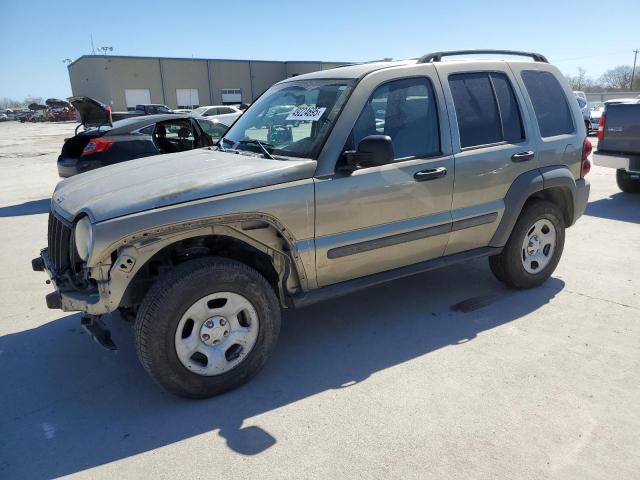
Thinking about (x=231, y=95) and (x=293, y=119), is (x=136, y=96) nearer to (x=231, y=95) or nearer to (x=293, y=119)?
(x=231, y=95)

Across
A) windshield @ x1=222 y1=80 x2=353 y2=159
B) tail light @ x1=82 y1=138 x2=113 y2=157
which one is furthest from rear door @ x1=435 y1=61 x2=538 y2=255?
tail light @ x1=82 y1=138 x2=113 y2=157

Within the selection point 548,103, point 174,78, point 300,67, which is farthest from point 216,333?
point 300,67

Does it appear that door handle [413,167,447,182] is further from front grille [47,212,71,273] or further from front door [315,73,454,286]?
front grille [47,212,71,273]

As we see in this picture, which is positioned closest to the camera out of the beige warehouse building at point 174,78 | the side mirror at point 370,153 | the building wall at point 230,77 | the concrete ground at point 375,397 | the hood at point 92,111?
the concrete ground at point 375,397

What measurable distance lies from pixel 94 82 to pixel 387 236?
2266 inches

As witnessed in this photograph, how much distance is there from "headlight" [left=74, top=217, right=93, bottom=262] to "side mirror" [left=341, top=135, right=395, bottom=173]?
1.62 metres

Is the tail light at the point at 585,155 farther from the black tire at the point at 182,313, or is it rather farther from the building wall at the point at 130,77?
the building wall at the point at 130,77

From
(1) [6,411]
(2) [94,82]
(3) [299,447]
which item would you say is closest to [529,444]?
(3) [299,447]

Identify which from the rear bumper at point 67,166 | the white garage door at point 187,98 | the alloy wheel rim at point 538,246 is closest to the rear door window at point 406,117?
the alloy wheel rim at point 538,246

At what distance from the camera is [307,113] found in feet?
11.9

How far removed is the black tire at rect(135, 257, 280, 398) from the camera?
288cm

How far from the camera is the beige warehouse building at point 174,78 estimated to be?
50625 mm

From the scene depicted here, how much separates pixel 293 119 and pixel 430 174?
1.11 metres

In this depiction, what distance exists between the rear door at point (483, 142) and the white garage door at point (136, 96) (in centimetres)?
5232
